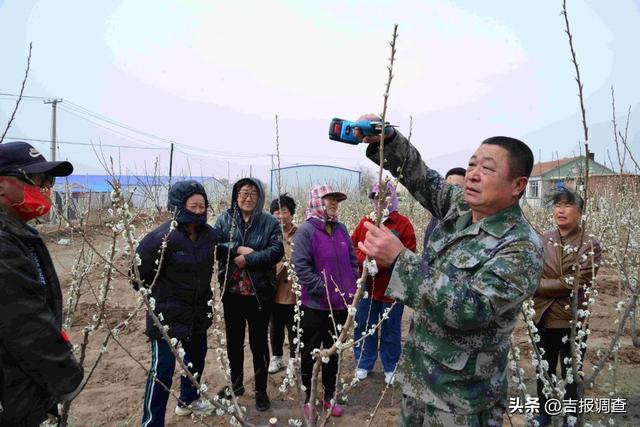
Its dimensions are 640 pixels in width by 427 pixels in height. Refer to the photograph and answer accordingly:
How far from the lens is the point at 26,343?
169 cm

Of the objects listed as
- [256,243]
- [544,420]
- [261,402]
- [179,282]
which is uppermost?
[256,243]

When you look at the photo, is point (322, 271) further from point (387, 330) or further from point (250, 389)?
point (250, 389)

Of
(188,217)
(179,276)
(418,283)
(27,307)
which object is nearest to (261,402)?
(179,276)

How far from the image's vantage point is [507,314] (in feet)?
4.91

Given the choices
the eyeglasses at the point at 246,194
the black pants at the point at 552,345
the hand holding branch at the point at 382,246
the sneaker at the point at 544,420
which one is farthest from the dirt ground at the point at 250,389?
the hand holding branch at the point at 382,246

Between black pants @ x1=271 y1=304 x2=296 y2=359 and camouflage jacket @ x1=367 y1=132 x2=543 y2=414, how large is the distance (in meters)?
2.84

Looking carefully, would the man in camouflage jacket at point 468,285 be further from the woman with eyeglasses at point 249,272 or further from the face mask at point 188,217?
the woman with eyeglasses at point 249,272

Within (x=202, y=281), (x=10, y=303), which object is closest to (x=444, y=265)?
(x=10, y=303)

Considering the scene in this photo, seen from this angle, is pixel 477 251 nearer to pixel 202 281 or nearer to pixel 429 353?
pixel 429 353

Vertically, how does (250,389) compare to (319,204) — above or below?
below

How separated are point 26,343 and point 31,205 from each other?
636mm

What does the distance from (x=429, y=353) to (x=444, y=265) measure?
36 centimetres

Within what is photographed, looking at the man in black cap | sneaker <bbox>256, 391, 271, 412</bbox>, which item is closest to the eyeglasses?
sneaker <bbox>256, 391, 271, 412</bbox>

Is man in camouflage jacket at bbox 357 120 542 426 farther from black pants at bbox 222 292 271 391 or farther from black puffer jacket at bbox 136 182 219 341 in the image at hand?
black pants at bbox 222 292 271 391
